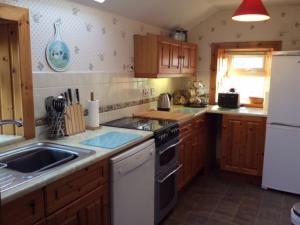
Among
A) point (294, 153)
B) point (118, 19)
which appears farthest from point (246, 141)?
point (118, 19)

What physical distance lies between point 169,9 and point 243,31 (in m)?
1.27

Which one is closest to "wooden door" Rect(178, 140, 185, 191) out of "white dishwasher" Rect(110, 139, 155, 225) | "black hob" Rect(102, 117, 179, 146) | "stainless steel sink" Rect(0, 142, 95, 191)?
"black hob" Rect(102, 117, 179, 146)

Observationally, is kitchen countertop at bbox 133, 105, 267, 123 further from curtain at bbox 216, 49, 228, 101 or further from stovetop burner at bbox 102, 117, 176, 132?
curtain at bbox 216, 49, 228, 101

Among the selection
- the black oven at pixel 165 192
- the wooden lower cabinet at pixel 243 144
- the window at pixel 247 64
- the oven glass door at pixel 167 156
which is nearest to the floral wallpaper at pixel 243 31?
the window at pixel 247 64

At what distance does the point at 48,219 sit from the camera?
4.66 ft

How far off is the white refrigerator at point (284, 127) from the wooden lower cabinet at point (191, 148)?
0.79 m

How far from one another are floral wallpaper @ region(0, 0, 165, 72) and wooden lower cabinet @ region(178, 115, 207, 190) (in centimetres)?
100

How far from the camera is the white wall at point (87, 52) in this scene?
2.10m

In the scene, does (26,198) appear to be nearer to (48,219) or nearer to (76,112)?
(48,219)

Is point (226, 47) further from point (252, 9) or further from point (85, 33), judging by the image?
point (85, 33)

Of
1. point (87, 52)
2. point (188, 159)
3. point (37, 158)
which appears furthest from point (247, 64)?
point (37, 158)

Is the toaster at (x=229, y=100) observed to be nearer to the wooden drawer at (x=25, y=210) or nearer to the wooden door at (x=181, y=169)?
the wooden door at (x=181, y=169)

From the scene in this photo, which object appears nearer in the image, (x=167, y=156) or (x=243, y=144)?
(x=167, y=156)

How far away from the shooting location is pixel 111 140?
6.97ft
